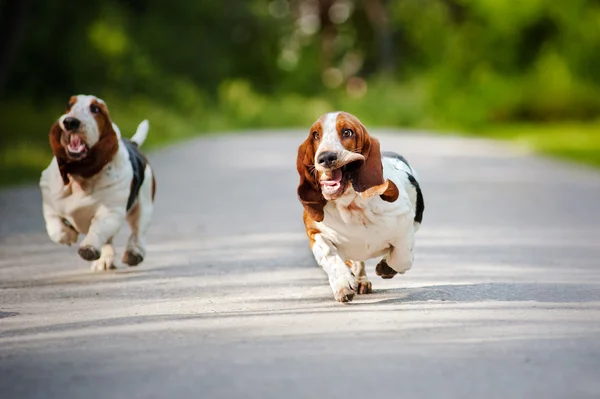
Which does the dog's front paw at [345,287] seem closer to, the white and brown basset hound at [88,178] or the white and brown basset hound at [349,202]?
the white and brown basset hound at [349,202]

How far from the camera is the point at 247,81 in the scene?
69.0m

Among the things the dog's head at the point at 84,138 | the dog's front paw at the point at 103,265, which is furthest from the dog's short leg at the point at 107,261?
the dog's head at the point at 84,138

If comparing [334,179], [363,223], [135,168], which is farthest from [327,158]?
[135,168]

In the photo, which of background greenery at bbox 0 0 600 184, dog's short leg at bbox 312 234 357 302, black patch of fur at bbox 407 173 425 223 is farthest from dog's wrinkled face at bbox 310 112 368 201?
background greenery at bbox 0 0 600 184

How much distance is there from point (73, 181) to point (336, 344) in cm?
331

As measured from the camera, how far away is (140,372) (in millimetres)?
5969

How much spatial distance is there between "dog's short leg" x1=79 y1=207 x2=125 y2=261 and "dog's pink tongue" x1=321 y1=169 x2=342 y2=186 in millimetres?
2016

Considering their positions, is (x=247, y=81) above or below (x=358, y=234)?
below

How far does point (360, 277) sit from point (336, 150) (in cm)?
130

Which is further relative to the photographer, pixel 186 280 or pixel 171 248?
pixel 171 248

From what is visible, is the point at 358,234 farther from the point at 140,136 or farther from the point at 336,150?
the point at 140,136

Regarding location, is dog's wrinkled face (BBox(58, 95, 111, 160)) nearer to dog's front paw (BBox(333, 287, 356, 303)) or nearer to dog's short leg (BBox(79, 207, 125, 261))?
dog's short leg (BBox(79, 207, 125, 261))

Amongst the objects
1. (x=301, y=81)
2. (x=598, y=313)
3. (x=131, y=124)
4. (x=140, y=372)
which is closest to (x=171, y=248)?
(x=598, y=313)

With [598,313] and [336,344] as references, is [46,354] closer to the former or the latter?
[336,344]
